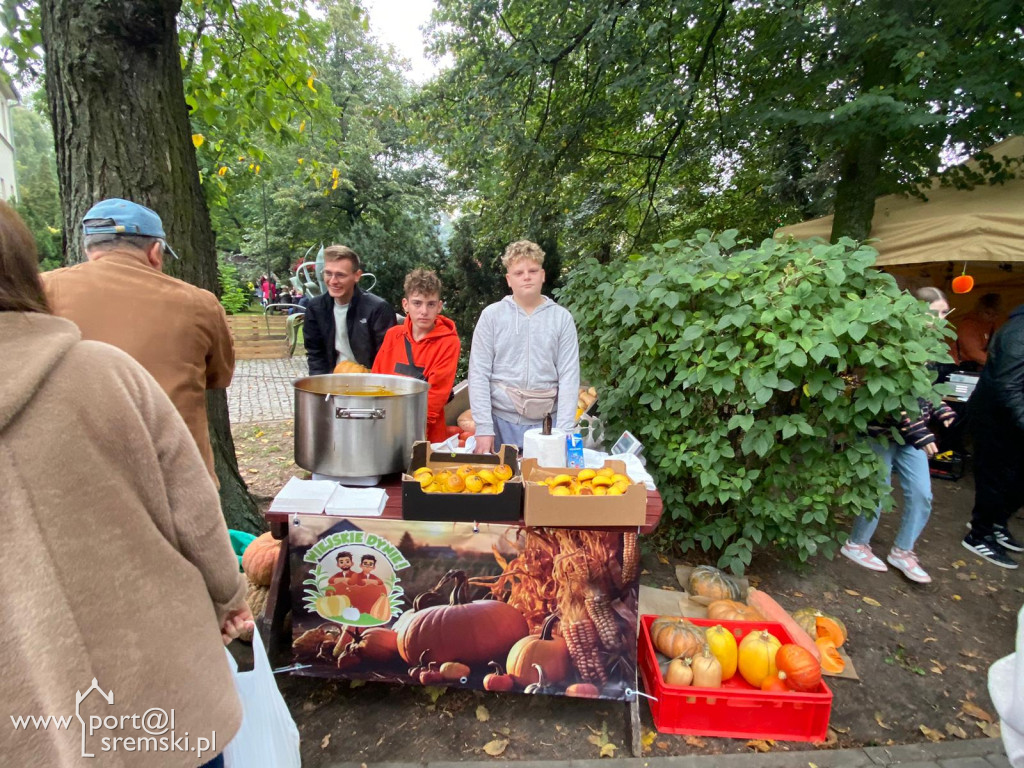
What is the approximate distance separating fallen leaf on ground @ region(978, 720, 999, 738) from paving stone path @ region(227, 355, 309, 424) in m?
5.97

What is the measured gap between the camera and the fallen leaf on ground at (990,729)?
2.56 m

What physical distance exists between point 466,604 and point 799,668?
1.45 meters

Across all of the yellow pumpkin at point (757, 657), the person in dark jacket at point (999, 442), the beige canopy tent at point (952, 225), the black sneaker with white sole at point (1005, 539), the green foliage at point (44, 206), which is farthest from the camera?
the green foliage at point (44, 206)

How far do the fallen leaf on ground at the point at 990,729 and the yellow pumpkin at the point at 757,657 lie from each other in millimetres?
1047

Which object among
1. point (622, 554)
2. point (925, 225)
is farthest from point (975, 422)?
point (622, 554)

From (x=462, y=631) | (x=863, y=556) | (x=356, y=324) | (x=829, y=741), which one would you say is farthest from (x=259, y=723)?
(x=863, y=556)

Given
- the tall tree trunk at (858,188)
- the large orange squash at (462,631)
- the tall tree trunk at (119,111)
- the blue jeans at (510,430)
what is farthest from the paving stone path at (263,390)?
the tall tree trunk at (858,188)

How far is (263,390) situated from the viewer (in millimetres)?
10023

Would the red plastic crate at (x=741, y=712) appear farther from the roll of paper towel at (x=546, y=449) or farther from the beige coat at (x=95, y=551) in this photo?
the beige coat at (x=95, y=551)

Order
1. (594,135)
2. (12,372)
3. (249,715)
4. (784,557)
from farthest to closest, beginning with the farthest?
(594,135) → (784,557) → (249,715) → (12,372)

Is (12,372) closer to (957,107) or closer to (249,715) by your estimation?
(249,715)

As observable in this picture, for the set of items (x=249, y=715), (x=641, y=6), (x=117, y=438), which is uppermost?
(x=641, y=6)

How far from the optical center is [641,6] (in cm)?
574

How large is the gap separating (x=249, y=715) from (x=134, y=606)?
0.93 metres
